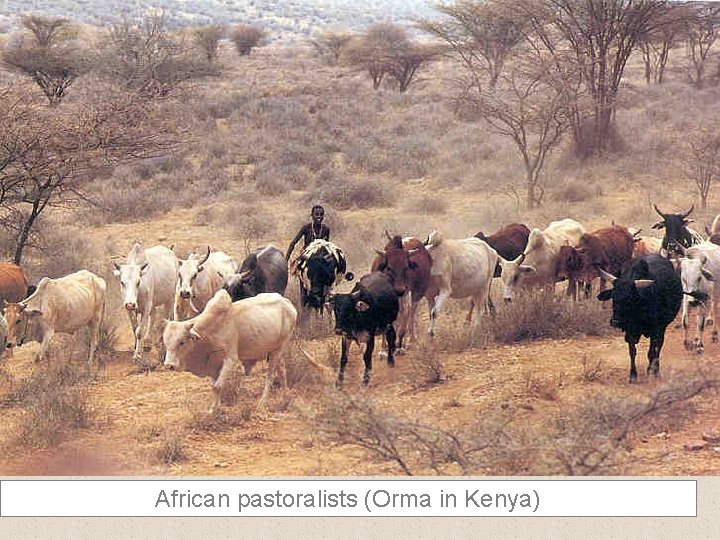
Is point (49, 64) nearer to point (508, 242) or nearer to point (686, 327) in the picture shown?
point (508, 242)

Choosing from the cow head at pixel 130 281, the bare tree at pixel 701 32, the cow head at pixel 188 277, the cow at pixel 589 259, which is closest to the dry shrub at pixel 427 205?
the bare tree at pixel 701 32

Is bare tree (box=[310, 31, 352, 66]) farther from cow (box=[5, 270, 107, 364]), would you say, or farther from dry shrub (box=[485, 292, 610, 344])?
cow (box=[5, 270, 107, 364])

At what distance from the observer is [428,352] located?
9.78 metres

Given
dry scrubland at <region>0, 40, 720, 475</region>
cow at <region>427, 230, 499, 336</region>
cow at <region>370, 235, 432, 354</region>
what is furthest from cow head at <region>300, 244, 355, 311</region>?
cow at <region>427, 230, 499, 336</region>

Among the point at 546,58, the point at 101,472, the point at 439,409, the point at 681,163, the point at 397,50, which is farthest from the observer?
the point at 397,50

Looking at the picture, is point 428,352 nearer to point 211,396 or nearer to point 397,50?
point 211,396

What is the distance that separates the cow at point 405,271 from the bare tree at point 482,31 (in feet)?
70.2

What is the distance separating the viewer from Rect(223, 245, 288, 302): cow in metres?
10.6

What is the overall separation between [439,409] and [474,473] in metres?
2.30

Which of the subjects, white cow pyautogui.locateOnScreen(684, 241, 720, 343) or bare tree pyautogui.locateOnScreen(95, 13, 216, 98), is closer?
white cow pyautogui.locateOnScreen(684, 241, 720, 343)

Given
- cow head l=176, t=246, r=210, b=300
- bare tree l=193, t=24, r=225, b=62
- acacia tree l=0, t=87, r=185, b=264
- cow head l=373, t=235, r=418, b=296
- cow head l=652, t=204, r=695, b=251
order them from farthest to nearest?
bare tree l=193, t=24, r=225, b=62 < acacia tree l=0, t=87, r=185, b=264 < cow head l=652, t=204, r=695, b=251 < cow head l=176, t=246, r=210, b=300 < cow head l=373, t=235, r=418, b=296

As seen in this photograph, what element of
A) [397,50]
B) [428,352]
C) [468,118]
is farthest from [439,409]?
[397,50]

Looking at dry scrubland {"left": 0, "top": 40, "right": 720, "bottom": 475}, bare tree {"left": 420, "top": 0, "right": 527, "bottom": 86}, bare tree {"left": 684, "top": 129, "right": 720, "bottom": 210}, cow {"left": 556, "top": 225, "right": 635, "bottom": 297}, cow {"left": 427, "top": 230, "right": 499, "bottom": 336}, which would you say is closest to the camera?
dry scrubland {"left": 0, "top": 40, "right": 720, "bottom": 475}

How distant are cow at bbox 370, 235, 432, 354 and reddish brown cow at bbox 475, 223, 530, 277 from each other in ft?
6.12
